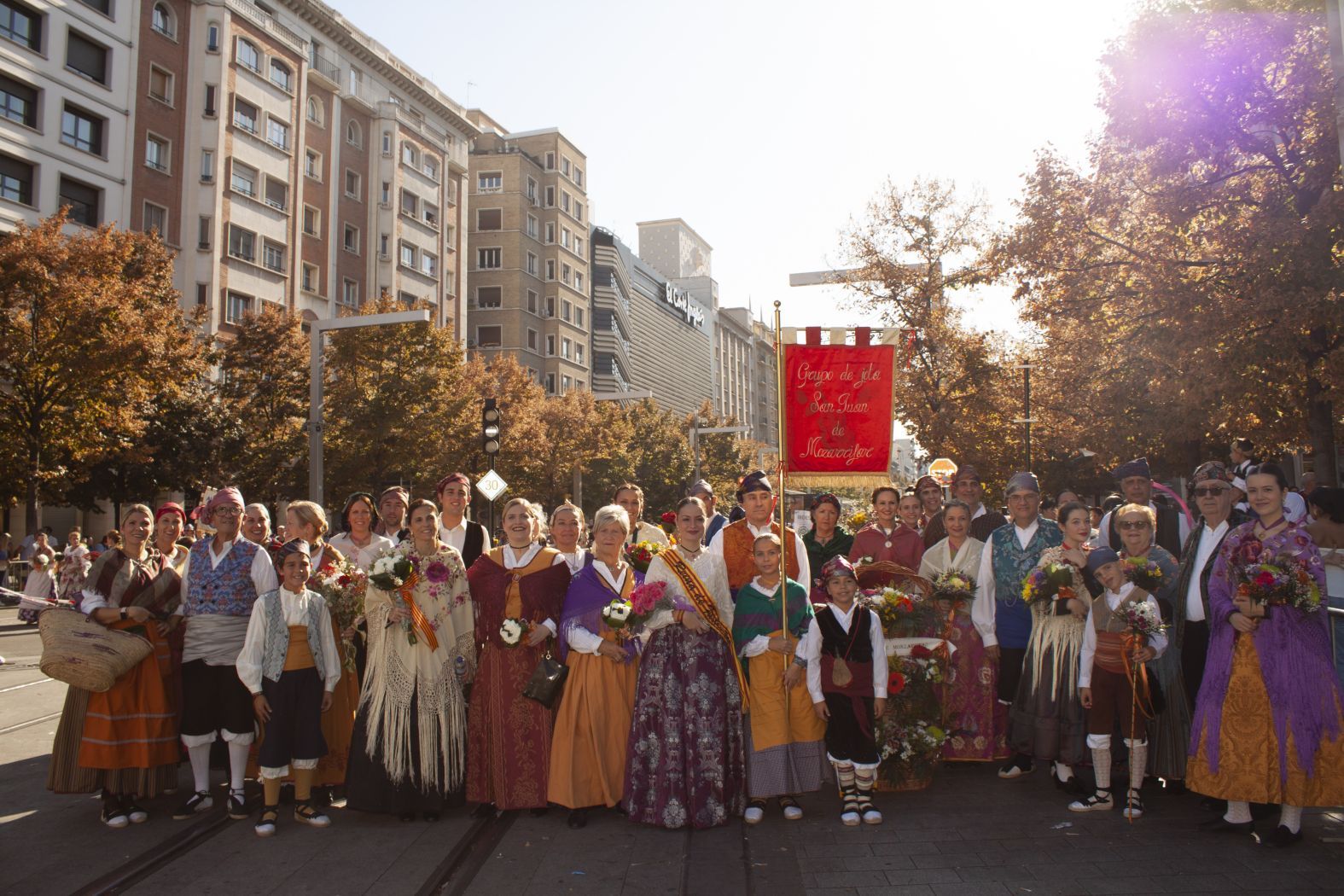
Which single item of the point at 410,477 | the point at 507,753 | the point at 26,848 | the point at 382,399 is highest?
the point at 382,399

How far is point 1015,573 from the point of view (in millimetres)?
7328

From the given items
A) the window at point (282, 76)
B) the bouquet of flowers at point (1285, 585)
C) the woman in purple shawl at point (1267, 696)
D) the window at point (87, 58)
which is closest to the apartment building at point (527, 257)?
the window at point (282, 76)

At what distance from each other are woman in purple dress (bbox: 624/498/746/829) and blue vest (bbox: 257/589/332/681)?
2.03 meters

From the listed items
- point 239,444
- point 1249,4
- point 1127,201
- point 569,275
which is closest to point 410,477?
point 239,444

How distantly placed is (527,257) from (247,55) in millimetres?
25859

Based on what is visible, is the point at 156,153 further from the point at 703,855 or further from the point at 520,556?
the point at 703,855

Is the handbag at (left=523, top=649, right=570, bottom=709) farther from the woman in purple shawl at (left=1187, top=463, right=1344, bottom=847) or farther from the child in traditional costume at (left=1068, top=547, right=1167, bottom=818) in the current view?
the woman in purple shawl at (left=1187, top=463, right=1344, bottom=847)

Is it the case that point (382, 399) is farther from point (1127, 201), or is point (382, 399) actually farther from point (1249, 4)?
point (1249, 4)

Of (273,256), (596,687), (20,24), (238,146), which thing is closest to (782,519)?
(596,687)

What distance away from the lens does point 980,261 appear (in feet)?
75.4

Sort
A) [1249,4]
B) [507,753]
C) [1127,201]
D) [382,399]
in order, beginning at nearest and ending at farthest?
[507,753] → [1249,4] → [1127,201] → [382,399]

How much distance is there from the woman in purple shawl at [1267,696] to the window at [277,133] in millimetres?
40532

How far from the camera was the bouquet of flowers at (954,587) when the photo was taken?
7215mm

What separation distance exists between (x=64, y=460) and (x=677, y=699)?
76.2ft
